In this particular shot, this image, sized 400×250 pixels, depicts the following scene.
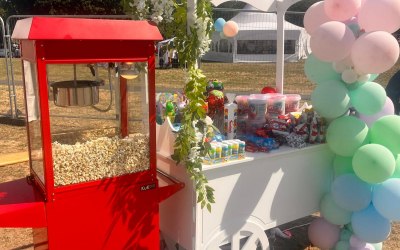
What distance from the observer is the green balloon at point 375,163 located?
262 centimetres

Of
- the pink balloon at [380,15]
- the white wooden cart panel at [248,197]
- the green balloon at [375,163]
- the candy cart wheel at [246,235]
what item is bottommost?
the candy cart wheel at [246,235]

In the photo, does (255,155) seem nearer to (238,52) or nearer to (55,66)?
(55,66)

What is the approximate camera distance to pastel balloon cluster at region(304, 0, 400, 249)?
8.36 feet

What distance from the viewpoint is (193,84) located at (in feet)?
7.38

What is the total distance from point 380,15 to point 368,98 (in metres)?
0.51

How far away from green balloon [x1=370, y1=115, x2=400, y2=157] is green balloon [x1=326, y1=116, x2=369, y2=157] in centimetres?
8

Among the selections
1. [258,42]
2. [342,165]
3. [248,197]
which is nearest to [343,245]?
[342,165]

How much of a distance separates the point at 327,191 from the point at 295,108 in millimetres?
696

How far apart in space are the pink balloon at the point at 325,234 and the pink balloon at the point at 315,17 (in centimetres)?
137

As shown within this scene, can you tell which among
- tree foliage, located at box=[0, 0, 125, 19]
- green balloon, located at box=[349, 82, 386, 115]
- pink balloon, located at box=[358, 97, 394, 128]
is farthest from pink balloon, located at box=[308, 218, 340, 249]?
tree foliage, located at box=[0, 0, 125, 19]

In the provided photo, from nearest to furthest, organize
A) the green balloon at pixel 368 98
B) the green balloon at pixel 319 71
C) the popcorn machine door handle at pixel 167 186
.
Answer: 1. the popcorn machine door handle at pixel 167 186
2. the green balloon at pixel 368 98
3. the green balloon at pixel 319 71

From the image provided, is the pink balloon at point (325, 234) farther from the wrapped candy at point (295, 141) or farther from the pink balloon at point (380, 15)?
the pink balloon at point (380, 15)

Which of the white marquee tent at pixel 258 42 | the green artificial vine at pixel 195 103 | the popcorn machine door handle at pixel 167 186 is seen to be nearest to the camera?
the green artificial vine at pixel 195 103

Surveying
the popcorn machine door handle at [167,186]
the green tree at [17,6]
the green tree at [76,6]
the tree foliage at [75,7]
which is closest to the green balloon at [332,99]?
the popcorn machine door handle at [167,186]
